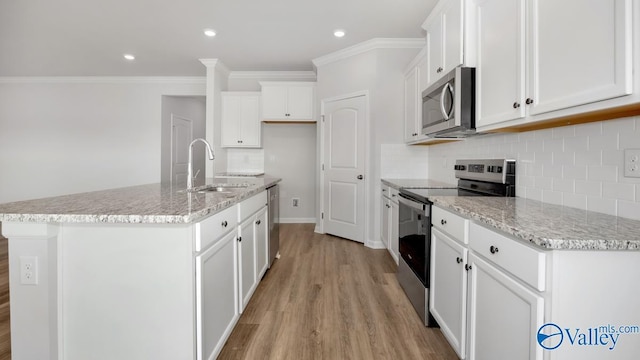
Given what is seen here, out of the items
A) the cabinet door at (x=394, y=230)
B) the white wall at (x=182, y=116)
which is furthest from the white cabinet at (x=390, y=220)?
the white wall at (x=182, y=116)

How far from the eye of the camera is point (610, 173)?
1.34 meters

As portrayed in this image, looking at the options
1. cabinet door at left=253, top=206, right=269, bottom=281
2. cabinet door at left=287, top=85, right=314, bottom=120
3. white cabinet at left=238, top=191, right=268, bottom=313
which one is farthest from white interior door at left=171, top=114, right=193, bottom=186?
white cabinet at left=238, top=191, right=268, bottom=313

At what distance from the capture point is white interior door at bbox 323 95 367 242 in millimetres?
4082

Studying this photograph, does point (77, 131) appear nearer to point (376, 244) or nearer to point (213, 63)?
point (213, 63)

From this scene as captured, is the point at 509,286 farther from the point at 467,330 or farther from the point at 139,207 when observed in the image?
the point at 139,207

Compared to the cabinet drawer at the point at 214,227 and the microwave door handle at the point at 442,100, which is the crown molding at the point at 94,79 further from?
the microwave door handle at the point at 442,100

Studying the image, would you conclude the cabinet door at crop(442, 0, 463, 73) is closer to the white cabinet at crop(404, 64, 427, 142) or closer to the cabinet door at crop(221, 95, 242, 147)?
the white cabinet at crop(404, 64, 427, 142)

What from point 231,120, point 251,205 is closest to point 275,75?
point 231,120

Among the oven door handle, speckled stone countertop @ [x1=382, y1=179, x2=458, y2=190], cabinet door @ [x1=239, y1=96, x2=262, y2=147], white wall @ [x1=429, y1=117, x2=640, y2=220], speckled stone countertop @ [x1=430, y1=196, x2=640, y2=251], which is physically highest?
cabinet door @ [x1=239, y1=96, x2=262, y2=147]

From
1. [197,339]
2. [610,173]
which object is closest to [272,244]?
[197,339]

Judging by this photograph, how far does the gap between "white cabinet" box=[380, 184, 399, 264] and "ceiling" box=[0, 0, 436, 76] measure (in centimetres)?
184

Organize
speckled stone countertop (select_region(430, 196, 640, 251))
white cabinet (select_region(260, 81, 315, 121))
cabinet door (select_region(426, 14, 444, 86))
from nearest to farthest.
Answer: speckled stone countertop (select_region(430, 196, 640, 251))
cabinet door (select_region(426, 14, 444, 86))
white cabinet (select_region(260, 81, 315, 121))

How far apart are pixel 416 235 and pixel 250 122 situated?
12.0ft

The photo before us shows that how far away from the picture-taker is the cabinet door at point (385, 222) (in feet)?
11.2
